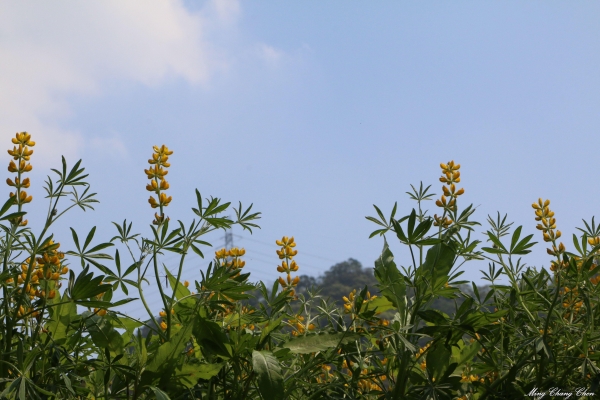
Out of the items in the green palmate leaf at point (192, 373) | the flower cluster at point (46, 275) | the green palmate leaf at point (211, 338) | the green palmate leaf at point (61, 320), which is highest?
the flower cluster at point (46, 275)

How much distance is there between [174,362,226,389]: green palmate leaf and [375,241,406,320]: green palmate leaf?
468mm

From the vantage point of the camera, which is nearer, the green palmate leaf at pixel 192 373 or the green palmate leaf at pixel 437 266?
the green palmate leaf at pixel 192 373

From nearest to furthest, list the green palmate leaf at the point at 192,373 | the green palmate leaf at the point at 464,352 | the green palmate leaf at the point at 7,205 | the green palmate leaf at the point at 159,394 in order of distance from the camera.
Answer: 1. the green palmate leaf at the point at 159,394
2. the green palmate leaf at the point at 192,373
3. the green palmate leaf at the point at 7,205
4. the green palmate leaf at the point at 464,352

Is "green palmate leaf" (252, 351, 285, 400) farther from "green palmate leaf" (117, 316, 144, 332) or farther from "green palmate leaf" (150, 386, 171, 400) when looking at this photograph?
"green palmate leaf" (117, 316, 144, 332)

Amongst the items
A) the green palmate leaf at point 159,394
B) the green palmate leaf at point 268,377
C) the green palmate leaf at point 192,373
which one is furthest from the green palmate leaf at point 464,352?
the green palmate leaf at point 159,394

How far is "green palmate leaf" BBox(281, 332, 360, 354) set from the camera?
4.72 ft

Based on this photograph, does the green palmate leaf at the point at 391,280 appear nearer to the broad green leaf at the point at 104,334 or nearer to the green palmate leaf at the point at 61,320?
the broad green leaf at the point at 104,334

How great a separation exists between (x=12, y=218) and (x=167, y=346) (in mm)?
494

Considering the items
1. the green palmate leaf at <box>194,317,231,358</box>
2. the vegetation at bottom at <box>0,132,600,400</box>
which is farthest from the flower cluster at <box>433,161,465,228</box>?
the green palmate leaf at <box>194,317,231,358</box>

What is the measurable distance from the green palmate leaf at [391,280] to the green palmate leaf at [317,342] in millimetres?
145

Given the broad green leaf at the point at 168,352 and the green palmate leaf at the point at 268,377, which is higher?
the broad green leaf at the point at 168,352

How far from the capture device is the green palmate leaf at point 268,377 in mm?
1266

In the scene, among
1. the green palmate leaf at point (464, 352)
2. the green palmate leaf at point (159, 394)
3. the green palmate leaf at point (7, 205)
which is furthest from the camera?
the green palmate leaf at point (464, 352)

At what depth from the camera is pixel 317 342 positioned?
1459 mm
